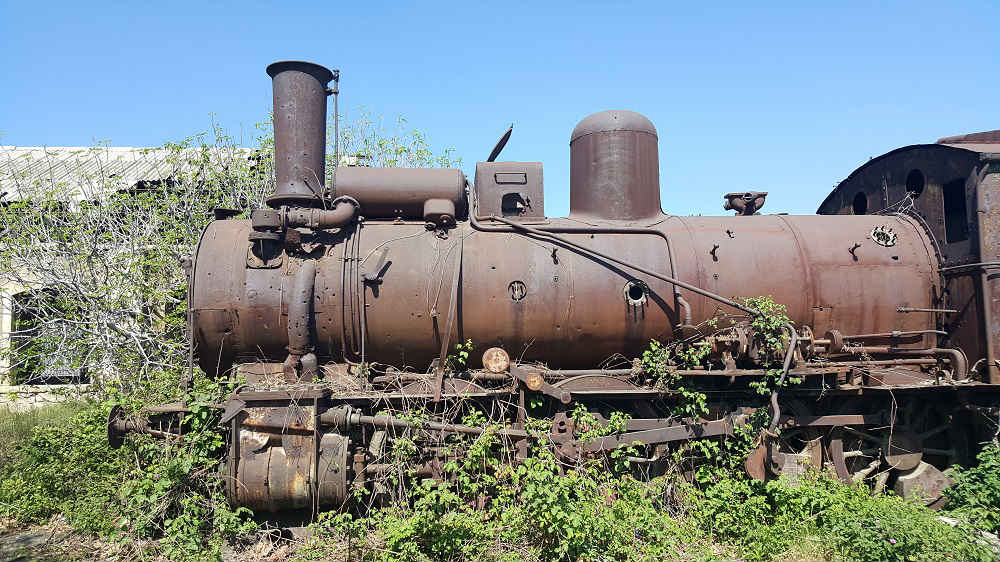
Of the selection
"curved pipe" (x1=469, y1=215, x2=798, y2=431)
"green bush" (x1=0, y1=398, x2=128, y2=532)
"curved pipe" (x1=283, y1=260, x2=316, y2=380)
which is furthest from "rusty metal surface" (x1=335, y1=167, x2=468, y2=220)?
"green bush" (x1=0, y1=398, x2=128, y2=532)

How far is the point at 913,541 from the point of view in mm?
4973

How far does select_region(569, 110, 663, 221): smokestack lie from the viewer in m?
6.88

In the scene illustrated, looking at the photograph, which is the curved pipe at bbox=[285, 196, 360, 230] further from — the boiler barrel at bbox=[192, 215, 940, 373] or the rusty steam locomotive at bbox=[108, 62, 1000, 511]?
the boiler barrel at bbox=[192, 215, 940, 373]

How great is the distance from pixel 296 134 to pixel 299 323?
6.89 feet

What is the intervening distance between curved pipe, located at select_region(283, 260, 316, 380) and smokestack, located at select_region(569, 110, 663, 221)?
10.5ft

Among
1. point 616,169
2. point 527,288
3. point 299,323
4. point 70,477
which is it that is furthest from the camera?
point 616,169

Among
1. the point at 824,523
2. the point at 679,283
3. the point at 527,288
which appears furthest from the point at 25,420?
the point at 824,523

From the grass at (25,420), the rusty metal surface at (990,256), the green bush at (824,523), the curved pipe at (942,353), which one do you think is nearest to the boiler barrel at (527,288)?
the curved pipe at (942,353)

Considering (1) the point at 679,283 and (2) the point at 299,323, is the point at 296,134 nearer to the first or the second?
(2) the point at 299,323

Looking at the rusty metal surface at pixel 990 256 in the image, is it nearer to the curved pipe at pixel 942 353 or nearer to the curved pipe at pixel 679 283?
the curved pipe at pixel 942 353

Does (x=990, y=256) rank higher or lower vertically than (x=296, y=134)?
lower

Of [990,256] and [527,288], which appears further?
[990,256]

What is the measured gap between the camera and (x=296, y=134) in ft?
20.9

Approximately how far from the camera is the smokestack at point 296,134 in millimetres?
6301
